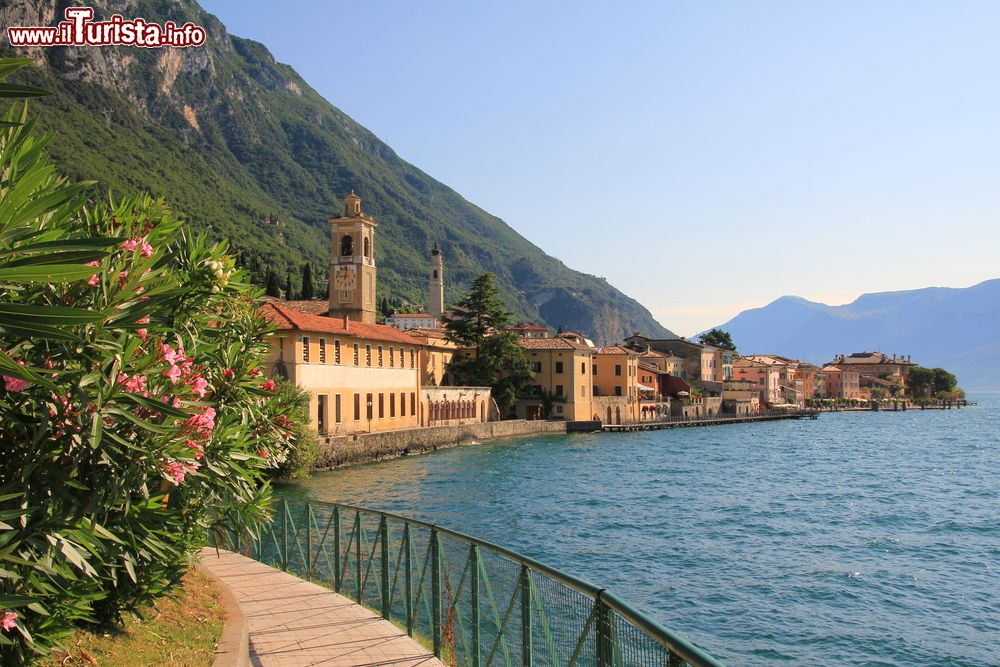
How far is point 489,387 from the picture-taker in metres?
74.4

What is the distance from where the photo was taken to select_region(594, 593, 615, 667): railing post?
5.77 m

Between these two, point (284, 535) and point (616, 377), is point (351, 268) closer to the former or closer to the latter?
point (616, 377)

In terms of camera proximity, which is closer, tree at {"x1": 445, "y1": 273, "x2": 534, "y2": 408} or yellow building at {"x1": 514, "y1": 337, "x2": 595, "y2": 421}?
tree at {"x1": 445, "y1": 273, "x2": 534, "y2": 408}

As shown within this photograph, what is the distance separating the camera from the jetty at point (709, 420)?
276 ft

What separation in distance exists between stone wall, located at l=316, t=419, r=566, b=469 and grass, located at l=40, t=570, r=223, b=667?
34856 millimetres

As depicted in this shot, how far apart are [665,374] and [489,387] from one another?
122 feet

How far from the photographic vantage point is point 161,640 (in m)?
7.59

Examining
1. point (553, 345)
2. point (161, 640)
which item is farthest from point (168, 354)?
point (553, 345)

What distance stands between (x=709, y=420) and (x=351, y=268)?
53011 millimetres

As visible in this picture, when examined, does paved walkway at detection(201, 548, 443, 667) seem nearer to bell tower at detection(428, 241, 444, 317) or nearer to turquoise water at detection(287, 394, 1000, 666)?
turquoise water at detection(287, 394, 1000, 666)

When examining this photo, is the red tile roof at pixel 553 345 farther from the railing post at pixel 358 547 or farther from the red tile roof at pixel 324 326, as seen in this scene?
the railing post at pixel 358 547

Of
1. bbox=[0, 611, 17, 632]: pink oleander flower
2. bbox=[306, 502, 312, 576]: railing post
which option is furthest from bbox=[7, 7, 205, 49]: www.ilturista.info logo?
bbox=[0, 611, 17, 632]: pink oleander flower

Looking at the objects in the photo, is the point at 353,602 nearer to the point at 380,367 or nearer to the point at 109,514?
the point at 109,514

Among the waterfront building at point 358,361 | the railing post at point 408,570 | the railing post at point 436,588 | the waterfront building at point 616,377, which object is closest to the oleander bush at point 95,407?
the railing post at point 436,588
